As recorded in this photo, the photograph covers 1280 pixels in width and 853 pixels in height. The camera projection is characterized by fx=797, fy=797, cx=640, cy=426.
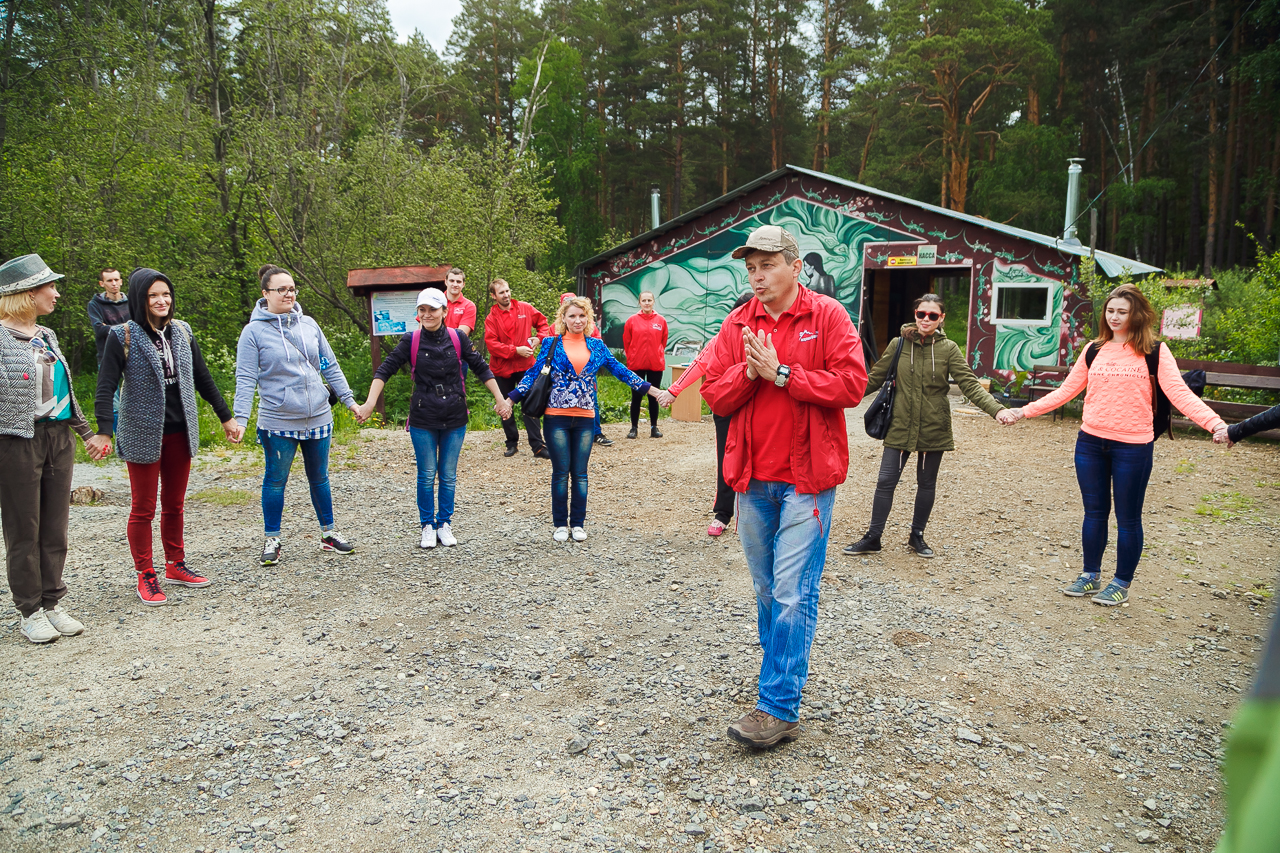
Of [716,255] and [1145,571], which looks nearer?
[1145,571]

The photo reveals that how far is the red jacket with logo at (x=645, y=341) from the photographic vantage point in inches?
427

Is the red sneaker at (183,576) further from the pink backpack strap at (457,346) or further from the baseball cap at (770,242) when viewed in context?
the baseball cap at (770,242)

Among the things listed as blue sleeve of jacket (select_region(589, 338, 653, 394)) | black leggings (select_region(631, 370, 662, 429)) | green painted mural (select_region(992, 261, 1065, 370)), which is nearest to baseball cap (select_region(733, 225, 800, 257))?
blue sleeve of jacket (select_region(589, 338, 653, 394))

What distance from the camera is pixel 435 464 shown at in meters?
6.37

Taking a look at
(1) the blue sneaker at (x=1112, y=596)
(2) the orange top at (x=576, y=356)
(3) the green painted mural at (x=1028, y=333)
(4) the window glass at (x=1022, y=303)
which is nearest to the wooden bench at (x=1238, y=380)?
(3) the green painted mural at (x=1028, y=333)

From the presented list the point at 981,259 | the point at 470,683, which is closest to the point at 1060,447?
the point at 981,259

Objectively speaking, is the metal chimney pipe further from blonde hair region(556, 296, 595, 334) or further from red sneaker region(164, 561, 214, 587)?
red sneaker region(164, 561, 214, 587)

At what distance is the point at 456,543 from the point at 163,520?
2.11 m

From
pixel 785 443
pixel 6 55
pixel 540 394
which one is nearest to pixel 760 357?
pixel 785 443

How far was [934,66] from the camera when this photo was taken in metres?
30.8

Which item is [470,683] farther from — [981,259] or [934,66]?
[934,66]

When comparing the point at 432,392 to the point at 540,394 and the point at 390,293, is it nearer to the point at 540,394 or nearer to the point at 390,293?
the point at 540,394

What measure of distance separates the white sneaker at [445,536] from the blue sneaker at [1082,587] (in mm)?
4557

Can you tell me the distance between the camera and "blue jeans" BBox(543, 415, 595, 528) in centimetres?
637
